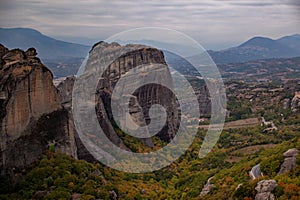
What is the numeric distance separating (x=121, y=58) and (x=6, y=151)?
15.0m

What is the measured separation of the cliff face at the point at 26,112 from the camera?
17141mm

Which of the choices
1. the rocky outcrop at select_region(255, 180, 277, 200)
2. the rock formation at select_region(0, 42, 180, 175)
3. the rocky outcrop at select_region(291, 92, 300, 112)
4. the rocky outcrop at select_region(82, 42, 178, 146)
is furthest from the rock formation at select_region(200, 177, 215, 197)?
the rocky outcrop at select_region(291, 92, 300, 112)

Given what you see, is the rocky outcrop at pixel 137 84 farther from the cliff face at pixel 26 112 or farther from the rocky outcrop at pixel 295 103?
the rocky outcrop at pixel 295 103

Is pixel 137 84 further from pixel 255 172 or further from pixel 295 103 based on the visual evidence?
pixel 295 103

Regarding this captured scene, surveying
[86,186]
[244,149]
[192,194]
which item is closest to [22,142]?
[86,186]

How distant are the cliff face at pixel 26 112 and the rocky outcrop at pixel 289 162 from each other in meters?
9.83

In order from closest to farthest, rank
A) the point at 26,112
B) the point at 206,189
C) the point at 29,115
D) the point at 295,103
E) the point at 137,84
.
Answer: the point at 26,112 < the point at 29,115 < the point at 206,189 < the point at 137,84 < the point at 295,103

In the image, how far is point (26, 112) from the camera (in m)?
17.8

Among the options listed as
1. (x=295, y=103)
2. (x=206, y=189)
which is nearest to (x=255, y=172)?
(x=206, y=189)

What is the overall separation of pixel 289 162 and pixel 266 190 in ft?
11.0

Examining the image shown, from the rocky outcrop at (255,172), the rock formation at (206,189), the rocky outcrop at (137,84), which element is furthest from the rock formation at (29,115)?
the rocky outcrop at (255,172)

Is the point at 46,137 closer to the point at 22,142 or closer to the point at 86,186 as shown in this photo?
the point at 22,142

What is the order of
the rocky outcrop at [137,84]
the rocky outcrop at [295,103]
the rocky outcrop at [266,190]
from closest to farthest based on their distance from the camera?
the rocky outcrop at [266,190]
the rocky outcrop at [137,84]
the rocky outcrop at [295,103]

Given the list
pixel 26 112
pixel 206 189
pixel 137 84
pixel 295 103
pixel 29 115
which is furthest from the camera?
pixel 295 103
